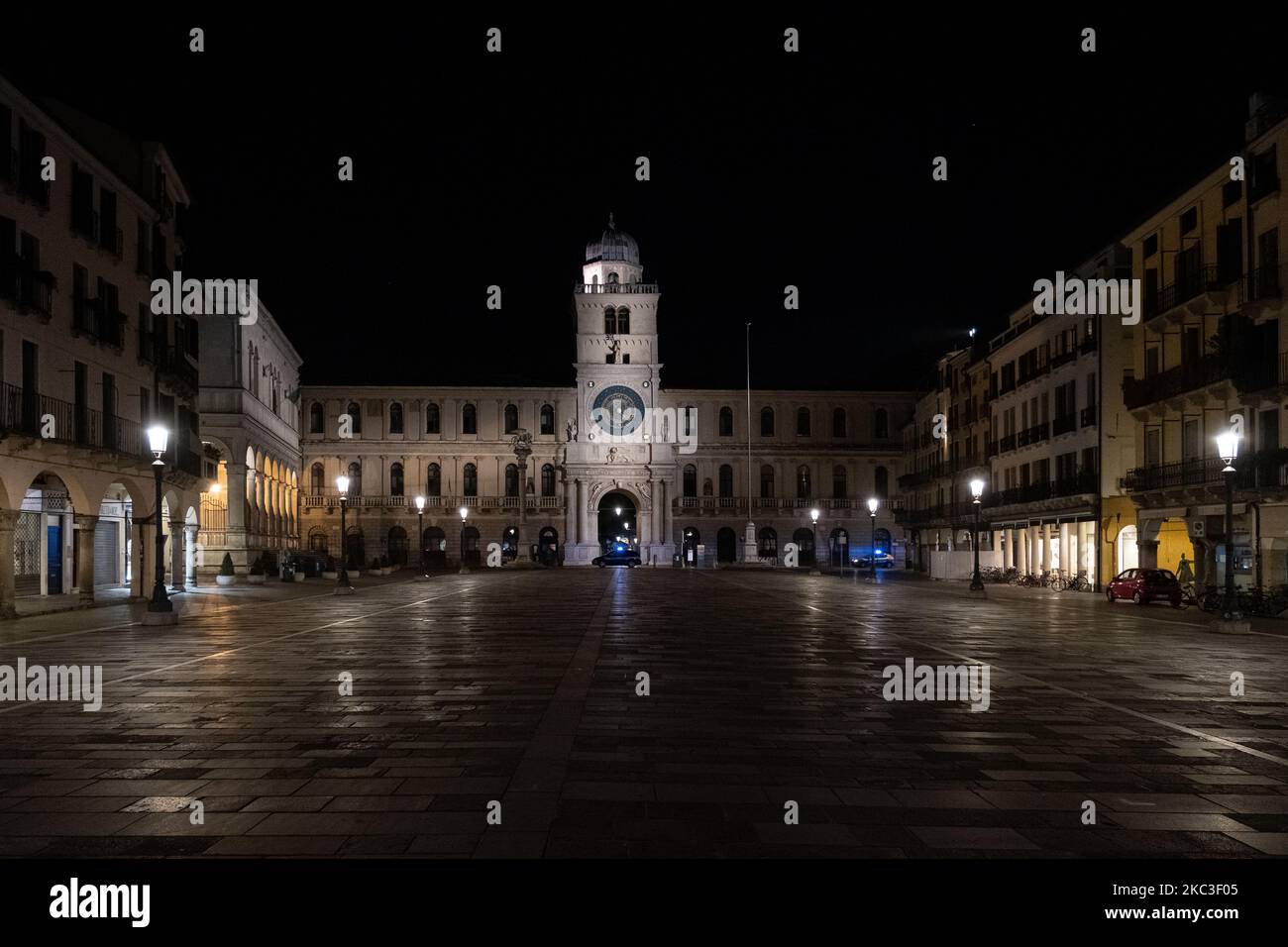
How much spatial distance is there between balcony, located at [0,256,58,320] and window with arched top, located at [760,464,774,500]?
233 ft

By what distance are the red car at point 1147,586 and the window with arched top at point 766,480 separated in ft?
192

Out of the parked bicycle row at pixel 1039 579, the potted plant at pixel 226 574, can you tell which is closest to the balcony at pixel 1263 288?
the parked bicycle row at pixel 1039 579

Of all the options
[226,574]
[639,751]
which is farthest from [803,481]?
[639,751]

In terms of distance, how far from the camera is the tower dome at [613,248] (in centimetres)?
9300

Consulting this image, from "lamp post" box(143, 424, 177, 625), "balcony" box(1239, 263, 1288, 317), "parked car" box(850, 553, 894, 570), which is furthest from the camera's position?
"parked car" box(850, 553, 894, 570)

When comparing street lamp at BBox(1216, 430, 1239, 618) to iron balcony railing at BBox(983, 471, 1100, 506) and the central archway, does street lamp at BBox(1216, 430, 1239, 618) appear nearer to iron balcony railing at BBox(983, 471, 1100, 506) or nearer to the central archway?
iron balcony railing at BBox(983, 471, 1100, 506)

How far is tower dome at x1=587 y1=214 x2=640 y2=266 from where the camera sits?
3661 inches

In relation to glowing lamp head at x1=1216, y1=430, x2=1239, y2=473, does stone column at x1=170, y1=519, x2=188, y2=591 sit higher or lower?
lower

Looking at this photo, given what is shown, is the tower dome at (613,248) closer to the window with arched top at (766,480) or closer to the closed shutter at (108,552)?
the window with arched top at (766,480)

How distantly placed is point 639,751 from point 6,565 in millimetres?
22355

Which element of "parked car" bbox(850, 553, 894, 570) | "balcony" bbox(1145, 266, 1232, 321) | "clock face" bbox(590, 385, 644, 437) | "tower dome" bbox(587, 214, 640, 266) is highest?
"tower dome" bbox(587, 214, 640, 266)

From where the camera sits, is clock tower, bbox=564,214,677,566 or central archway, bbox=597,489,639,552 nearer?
clock tower, bbox=564,214,677,566

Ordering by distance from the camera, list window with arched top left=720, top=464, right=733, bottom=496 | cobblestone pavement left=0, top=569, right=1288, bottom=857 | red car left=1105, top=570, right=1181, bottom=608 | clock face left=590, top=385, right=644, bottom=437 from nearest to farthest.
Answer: cobblestone pavement left=0, top=569, right=1288, bottom=857 < red car left=1105, top=570, right=1181, bottom=608 < clock face left=590, top=385, right=644, bottom=437 < window with arched top left=720, top=464, right=733, bottom=496

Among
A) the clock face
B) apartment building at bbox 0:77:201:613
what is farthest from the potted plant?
the clock face
